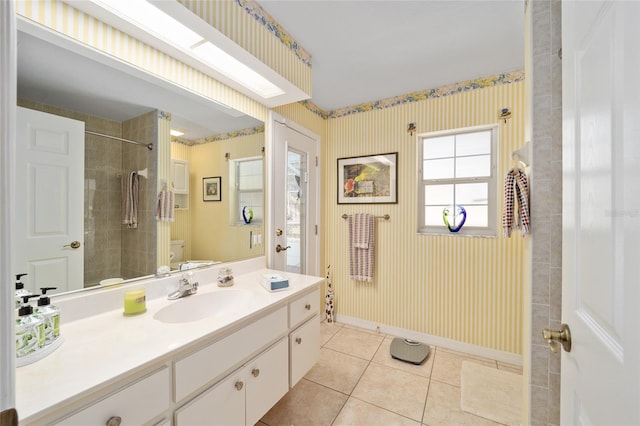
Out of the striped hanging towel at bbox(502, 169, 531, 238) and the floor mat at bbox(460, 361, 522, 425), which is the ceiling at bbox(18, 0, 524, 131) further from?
the floor mat at bbox(460, 361, 522, 425)

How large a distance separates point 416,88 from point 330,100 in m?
0.88

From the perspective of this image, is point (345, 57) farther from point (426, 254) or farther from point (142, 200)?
point (426, 254)

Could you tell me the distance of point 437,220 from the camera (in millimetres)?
2471

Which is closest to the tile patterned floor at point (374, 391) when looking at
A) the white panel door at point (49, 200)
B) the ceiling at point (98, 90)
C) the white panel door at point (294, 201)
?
the white panel door at point (294, 201)

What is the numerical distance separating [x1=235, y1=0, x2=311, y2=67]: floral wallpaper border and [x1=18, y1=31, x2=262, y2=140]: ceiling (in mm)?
582

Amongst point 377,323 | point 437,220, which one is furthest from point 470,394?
point 437,220

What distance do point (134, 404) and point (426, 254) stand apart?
236cm

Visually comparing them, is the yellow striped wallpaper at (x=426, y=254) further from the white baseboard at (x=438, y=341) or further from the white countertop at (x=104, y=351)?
the white countertop at (x=104, y=351)

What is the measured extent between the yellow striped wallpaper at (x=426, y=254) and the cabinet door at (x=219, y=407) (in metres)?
1.88

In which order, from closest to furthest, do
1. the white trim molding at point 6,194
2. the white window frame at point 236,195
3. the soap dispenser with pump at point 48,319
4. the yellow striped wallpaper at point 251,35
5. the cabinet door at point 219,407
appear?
1. the white trim molding at point 6,194
2. the soap dispenser with pump at point 48,319
3. the cabinet door at point 219,407
4. the yellow striped wallpaper at point 251,35
5. the white window frame at point 236,195

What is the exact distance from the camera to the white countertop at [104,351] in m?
0.62

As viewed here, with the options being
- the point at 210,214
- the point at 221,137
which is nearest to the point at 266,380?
the point at 210,214

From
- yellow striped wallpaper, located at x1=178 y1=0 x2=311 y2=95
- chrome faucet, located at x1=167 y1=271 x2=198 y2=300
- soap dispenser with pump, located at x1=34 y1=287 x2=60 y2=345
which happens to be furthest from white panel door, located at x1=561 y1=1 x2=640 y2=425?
chrome faucet, located at x1=167 y1=271 x2=198 y2=300

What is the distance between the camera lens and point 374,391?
1771 mm
